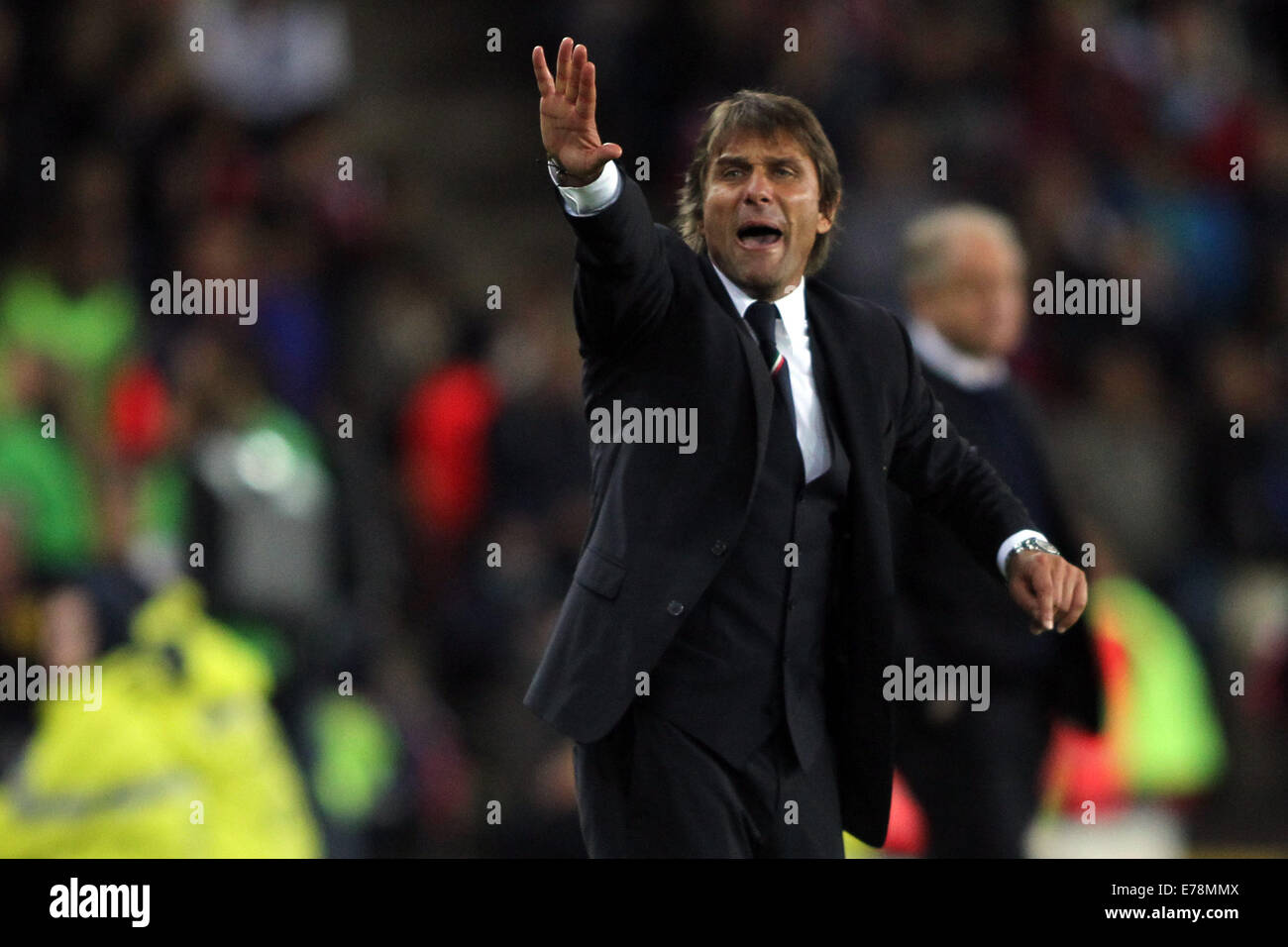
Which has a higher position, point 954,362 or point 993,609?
point 954,362

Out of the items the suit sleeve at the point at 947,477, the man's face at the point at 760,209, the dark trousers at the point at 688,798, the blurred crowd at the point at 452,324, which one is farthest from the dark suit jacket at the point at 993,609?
the blurred crowd at the point at 452,324

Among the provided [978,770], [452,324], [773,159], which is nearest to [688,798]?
[773,159]

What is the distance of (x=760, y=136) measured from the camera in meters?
3.91

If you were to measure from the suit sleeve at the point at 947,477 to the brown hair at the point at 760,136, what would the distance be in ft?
0.91

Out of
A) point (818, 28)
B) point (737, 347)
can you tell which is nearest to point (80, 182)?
point (818, 28)

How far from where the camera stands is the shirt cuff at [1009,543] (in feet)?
13.3

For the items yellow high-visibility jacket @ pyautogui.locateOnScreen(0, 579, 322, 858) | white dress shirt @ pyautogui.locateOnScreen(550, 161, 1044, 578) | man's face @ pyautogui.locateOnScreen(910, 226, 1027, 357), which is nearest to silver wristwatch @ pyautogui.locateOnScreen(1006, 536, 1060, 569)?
white dress shirt @ pyautogui.locateOnScreen(550, 161, 1044, 578)

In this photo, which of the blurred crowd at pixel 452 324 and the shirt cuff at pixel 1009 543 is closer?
the shirt cuff at pixel 1009 543

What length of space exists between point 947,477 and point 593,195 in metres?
1.02

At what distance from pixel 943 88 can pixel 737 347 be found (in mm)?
6990

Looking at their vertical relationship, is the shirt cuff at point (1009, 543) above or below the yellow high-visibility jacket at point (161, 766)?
above

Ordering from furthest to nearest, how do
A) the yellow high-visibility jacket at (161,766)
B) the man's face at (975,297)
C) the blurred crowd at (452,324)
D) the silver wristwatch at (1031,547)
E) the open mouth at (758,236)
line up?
1. the blurred crowd at (452,324)
2. the yellow high-visibility jacket at (161,766)
3. the man's face at (975,297)
4. the silver wristwatch at (1031,547)
5. the open mouth at (758,236)

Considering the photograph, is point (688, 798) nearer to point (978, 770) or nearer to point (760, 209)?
point (760, 209)

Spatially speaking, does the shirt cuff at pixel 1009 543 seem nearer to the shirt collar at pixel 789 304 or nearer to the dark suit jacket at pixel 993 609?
the shirt collar at pixel 789 304
